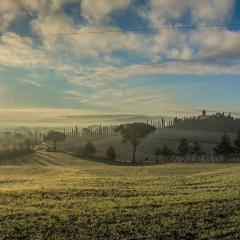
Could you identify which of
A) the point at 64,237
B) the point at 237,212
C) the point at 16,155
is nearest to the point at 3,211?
the point at 64,237

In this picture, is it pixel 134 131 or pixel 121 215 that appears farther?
pixel 134 131

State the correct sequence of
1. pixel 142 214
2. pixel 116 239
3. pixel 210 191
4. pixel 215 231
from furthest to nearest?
pixel 210 191
pixel 142 214
pixel 215 231
pixel 116 239

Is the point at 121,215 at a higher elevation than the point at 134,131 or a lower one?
lower

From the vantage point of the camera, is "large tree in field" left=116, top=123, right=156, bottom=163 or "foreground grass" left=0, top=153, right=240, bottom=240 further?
"large tree in field" left=116, top=123, right=156, bottom=163

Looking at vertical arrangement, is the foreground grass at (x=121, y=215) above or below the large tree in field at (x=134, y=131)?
below

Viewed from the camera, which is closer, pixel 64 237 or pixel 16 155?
pixel 64 237

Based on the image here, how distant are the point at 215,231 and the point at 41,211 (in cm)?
802

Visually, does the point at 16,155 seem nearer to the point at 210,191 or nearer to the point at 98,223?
the point at 210,191

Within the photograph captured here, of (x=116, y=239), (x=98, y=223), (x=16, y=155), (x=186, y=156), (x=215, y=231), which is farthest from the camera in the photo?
(x=186, y=156)

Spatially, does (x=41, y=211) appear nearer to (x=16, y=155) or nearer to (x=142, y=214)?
(x=142, y=214)

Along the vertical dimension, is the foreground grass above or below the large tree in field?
below

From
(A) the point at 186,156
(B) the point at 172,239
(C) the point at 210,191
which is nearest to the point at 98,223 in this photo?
(B) the point at 172,239

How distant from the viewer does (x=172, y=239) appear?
15.0 meters

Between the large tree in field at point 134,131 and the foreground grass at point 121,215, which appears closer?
the foreground grass at point 121,215
